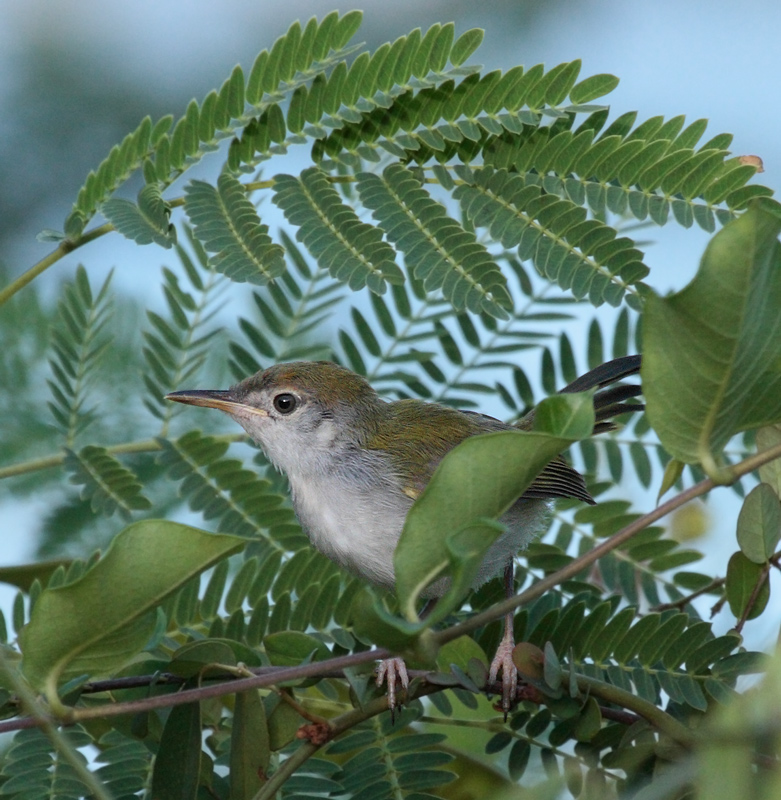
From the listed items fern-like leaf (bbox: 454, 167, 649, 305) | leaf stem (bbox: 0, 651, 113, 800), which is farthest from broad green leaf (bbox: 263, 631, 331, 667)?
fern-like leaf (bbox: 454, 167, 649, 305)

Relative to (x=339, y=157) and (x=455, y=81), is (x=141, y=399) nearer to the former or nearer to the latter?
(x=339, y=157)

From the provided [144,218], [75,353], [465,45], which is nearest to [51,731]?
[144,218]

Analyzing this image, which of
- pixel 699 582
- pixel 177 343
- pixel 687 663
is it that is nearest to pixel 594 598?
pixel 687 663

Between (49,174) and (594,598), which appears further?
(49,174)

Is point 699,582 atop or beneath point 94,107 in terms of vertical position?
beneath

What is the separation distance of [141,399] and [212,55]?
111 inches

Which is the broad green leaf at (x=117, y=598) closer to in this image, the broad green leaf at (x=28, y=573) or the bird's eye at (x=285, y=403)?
the broad green leaf at (x=28, y=573)

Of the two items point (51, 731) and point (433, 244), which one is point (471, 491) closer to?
point (51, 731)

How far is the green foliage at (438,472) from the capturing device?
102cm

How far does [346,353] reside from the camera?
2504mm

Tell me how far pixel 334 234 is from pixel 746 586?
0.95 metres

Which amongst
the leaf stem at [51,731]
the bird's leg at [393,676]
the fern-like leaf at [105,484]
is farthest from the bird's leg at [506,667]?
the fern-like leaf at [105,484]

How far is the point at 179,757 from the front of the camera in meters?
1.37

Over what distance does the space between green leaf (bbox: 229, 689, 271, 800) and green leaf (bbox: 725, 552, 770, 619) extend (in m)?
0.78
